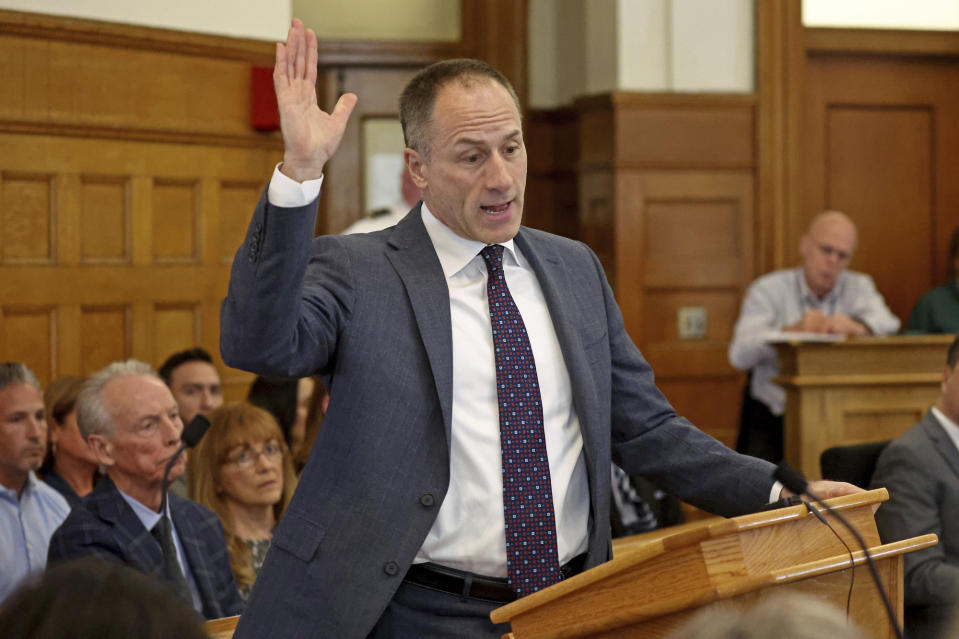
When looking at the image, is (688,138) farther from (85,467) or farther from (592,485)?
(592,485)

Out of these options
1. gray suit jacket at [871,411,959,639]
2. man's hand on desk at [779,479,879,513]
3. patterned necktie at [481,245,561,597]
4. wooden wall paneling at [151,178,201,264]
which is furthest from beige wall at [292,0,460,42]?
man's hand on desk at [779,479,879,513]

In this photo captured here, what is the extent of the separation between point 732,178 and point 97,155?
3142 mm

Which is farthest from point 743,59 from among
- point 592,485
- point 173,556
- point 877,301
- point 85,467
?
point 592,485

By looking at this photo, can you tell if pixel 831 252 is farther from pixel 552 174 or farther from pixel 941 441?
pixel 941 441

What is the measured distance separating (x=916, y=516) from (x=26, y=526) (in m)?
2.44

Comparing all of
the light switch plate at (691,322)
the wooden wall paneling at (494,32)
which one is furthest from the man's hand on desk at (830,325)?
the wooden wall paneling at (494,32)

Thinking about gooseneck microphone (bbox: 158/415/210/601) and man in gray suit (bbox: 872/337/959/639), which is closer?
gooseneck microphone (bbox: 158/415/210/601)

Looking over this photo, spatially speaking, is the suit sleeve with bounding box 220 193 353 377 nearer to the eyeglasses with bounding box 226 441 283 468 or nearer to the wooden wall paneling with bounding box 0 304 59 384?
the eyeglasses with bounding box 226 441 283 468

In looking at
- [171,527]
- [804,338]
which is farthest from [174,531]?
[804,338]

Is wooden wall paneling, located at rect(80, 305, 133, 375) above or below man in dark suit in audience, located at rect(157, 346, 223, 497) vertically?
above

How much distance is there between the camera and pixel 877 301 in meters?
5.86

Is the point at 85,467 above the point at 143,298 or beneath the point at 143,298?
beneath

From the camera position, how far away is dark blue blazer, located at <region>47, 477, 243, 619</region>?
2.96 m

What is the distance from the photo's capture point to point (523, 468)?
6.34 feet
